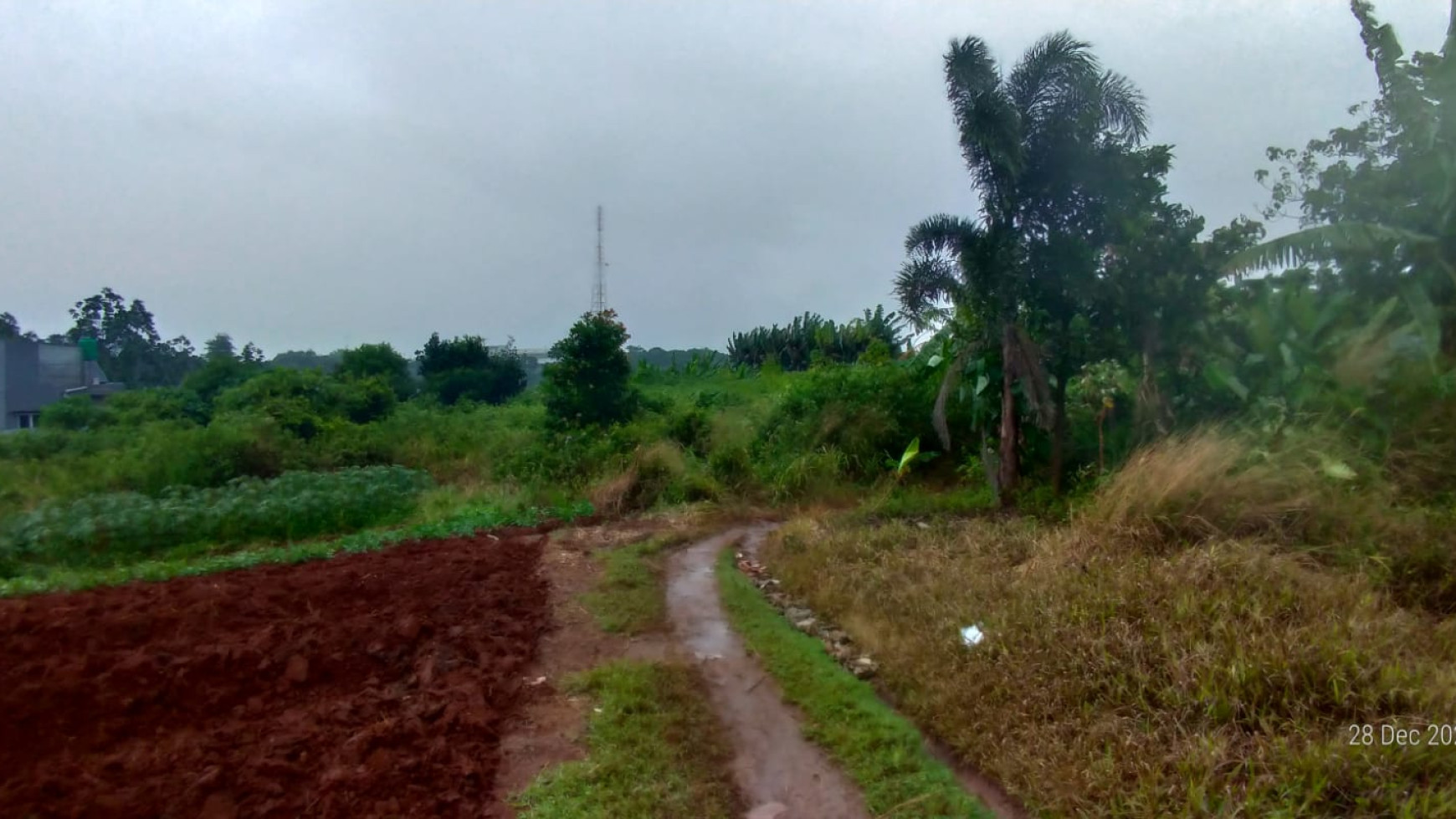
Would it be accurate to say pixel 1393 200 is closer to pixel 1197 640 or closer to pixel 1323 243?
pixel 1323 243

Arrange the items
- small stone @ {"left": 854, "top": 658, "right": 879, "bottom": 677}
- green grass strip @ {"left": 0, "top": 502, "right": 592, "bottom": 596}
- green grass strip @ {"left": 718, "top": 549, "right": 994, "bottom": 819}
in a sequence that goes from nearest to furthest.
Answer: green grass strip @ {"left": 718, "top": 549, "right": 994, "bottom": 819} → small stone @ {"left": 854, "top": 658, "right": 879, "bottom": 677} → green grass strip @ {"left": 0, "top": 502, "right": 592, "bottom": 596}

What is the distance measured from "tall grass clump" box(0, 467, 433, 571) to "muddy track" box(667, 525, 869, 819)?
660 cm

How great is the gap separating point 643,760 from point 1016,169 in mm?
8377

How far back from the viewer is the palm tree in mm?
11047

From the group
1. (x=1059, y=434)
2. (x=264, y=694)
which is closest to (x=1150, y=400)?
(x=1059, y=434)

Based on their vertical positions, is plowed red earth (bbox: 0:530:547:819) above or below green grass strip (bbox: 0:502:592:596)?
below

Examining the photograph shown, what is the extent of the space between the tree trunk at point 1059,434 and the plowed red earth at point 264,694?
6.54m

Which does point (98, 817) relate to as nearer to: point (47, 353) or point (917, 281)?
point (917, 281)

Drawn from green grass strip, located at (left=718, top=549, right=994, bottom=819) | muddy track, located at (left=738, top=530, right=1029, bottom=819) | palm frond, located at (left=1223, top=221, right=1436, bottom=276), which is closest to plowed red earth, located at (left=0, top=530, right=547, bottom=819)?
green grass strip, located at (left=718, top=549, right=994, bottom=819)

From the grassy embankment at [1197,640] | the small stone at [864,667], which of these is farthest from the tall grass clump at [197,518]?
the small stone at [864,667]

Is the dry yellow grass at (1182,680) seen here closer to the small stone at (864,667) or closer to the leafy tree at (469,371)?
the small stone at (864,667)

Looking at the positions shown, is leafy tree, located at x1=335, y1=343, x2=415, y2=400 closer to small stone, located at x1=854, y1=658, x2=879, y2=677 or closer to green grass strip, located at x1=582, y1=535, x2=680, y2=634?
green grass strip, located at x1=582, y1=535, x2=680, y2=634

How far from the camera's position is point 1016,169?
10.9 m

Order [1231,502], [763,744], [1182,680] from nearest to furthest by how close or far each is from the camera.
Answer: [1182,680], [763,744], [1231,502]
